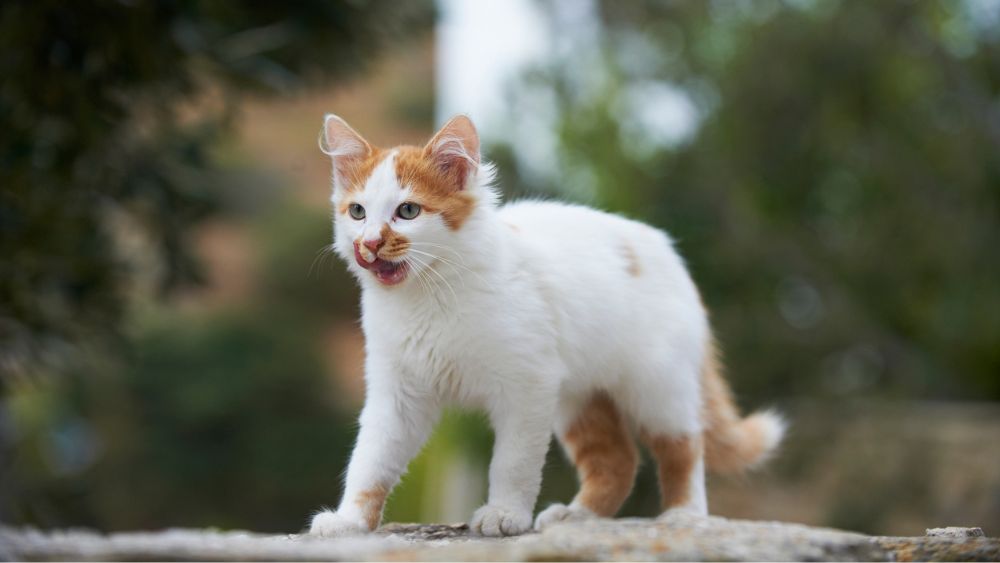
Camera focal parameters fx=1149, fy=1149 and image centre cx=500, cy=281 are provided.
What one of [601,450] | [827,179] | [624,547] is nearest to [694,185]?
[827,179]

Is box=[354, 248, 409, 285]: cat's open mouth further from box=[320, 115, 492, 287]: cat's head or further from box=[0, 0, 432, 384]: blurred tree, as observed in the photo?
box=[0, 0, 432, 384]: blurred tree

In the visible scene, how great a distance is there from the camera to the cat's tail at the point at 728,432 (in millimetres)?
4176

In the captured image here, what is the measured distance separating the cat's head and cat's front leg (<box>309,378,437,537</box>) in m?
0.37

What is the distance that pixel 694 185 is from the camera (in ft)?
37.7

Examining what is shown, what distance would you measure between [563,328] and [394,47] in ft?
18.8

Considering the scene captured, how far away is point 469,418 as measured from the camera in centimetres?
1009

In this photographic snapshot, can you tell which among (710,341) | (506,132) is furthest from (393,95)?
(710,341)

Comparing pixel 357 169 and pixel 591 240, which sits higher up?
pixel 591 240

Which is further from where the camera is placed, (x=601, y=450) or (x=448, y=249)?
(x=601, y=450)

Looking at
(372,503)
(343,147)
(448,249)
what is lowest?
(372,503)

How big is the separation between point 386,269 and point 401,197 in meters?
0.21

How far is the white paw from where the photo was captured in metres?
3.25

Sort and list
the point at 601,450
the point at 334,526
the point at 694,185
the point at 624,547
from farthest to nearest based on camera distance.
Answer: the point at 694,185 < the point at 601,450 < the point at 334,526 < the point at 624,547

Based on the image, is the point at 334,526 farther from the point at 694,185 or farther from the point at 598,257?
the point at 694,185
